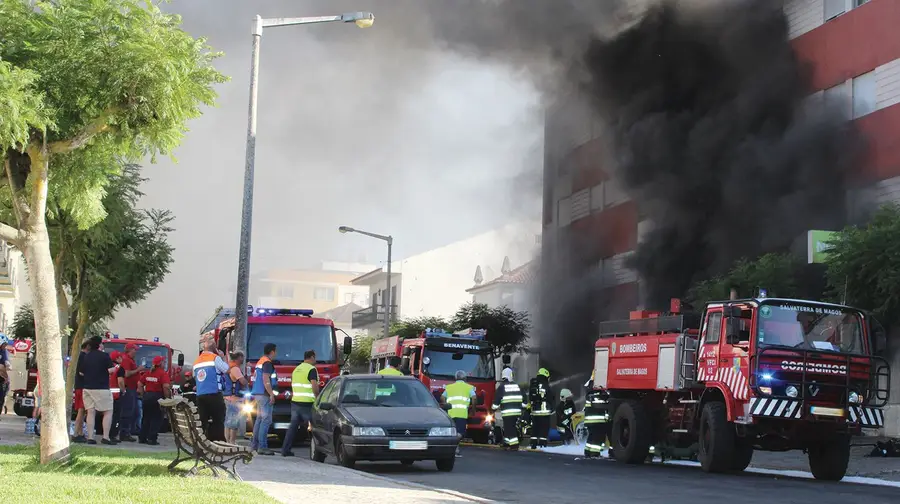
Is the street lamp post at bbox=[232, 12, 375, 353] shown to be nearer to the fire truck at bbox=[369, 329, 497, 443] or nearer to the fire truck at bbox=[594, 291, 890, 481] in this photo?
the fire truck at bbox=[369, 329, 497, 443]

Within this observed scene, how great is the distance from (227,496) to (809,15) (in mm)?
24492

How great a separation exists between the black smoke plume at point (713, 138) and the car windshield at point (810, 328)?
13039mm

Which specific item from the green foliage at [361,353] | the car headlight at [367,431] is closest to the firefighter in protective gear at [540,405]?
the car headlight at [367,431]

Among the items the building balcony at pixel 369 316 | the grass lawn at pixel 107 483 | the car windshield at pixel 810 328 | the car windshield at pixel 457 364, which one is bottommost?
the grass lawn at pixel 107 483

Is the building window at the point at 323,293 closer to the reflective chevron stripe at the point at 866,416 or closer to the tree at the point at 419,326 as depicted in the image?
the tree at the point at 419,326

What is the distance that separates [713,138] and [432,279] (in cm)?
3944

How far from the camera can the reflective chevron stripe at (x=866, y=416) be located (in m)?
14.2

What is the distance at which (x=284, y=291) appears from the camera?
10062cm

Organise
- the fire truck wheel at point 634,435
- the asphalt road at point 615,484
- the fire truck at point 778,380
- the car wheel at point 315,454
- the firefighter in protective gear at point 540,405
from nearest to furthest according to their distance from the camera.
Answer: the asphalt road at point 615,484
the fire truck at point 778,380
the car wheel at point 315,454
the fire truck wheel at point 634,435
the firefighter in protective gear at point 540,405

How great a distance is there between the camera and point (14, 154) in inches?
460

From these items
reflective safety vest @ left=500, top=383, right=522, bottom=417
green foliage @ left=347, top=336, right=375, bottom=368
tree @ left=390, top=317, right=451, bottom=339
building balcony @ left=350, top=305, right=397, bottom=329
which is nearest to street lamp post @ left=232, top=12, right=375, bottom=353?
reflective safety vest @ left=500, top=383, right=522, bottom=417

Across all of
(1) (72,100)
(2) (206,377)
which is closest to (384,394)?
(2) (206,377)

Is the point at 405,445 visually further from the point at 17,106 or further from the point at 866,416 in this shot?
the point at 17,106

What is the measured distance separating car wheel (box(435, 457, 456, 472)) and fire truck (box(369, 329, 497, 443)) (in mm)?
9292
